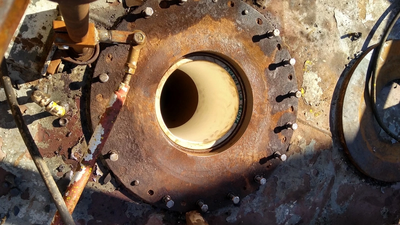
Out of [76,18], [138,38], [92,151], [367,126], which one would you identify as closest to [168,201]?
[92,151]

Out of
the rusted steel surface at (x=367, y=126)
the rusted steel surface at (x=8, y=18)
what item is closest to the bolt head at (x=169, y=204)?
the rusted steel surface at (x=367, y=126)

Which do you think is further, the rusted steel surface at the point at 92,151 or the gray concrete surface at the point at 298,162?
the gray concrete surface at the point at 298,162

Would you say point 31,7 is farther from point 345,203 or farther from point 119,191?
point 345,203

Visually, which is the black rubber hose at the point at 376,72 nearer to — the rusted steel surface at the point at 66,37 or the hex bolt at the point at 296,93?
the hex bolt at the point at 296,93

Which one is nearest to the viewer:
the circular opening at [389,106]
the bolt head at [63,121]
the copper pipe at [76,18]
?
the copper pipe at [76,18]

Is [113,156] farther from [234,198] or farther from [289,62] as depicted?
[289,62]

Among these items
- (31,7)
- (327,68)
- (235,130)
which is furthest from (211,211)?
(31,7)
